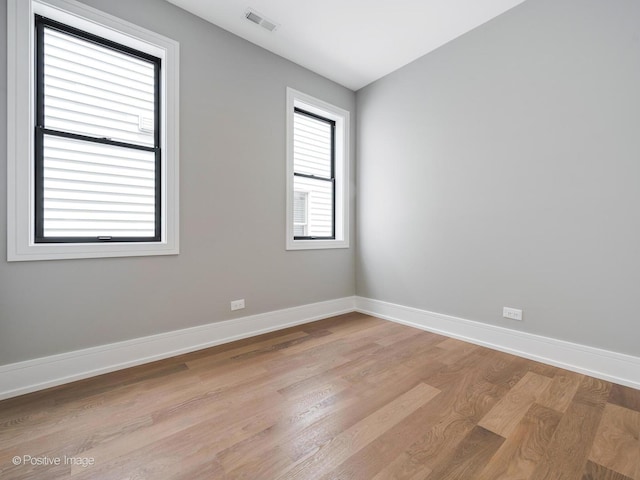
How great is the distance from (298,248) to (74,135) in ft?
7.06

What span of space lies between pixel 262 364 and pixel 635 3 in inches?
146

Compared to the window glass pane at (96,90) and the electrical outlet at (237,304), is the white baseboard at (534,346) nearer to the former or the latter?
the electrical outlet at (237,304)

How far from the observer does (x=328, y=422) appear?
157 centimetres

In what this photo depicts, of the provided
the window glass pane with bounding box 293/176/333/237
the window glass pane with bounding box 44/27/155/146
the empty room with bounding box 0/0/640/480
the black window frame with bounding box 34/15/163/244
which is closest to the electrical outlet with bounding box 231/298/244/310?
the empty room with bounding box 0/0/640/480

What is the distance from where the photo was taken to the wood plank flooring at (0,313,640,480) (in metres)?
1.27

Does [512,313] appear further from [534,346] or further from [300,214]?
[300,214]

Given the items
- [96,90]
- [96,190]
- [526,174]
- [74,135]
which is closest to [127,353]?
[96,190]

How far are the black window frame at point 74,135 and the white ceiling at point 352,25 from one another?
659 millimetres

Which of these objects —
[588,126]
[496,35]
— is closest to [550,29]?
[496,35]

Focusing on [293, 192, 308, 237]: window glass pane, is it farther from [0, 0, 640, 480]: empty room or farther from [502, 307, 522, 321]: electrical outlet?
[502, 307, 522, 321]: electrical outlet

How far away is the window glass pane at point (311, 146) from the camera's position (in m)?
3.55

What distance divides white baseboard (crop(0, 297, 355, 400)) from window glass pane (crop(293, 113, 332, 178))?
1756 millimetres

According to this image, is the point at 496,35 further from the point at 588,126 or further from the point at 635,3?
the point at 588,126

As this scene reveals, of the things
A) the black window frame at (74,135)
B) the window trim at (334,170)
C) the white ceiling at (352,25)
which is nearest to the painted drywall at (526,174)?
the white ceiling at (352,25)
